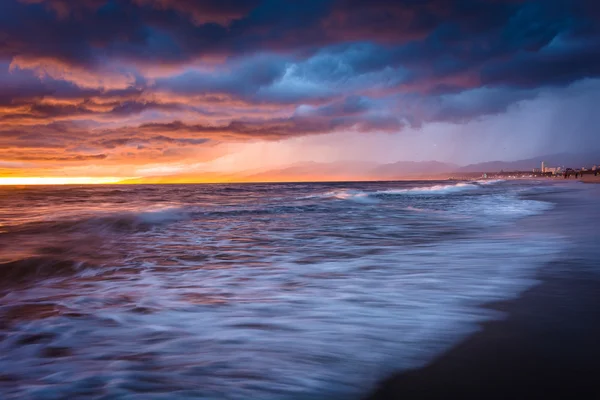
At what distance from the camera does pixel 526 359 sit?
2.48m

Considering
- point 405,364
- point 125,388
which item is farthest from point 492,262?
point 125,388

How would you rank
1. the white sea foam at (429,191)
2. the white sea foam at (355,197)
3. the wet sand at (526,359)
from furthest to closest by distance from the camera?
the white sea foam at (429,191)
the white sea foam at (355,197)
the wet sand at (526,359)

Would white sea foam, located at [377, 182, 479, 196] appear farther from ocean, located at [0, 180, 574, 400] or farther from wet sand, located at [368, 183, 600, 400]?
wet sand, located at [368, 183, 600, 400]

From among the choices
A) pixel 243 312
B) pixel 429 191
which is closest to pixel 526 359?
pixel 243 312

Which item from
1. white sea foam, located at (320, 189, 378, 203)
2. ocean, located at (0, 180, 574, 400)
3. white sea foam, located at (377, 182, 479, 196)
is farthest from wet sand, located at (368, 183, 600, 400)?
white sea foam, located at (377, 182, 479, 196)

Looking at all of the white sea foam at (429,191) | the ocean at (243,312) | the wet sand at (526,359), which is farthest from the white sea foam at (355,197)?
the wet sand at (526,359)

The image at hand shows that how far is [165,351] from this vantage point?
9.61 ft

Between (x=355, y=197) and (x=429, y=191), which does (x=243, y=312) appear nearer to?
→ (x=355, y=197)

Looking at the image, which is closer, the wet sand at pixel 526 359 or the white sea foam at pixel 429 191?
the wet sand at pixel 526 359

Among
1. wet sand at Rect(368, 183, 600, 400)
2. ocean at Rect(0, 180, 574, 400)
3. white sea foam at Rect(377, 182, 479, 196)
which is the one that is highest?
white sea foam at Rect(377, 182, 479, 196)

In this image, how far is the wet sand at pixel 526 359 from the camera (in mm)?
2141

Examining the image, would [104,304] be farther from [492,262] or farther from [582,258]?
[582,258]

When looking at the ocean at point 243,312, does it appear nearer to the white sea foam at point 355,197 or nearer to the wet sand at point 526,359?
the wet sand at point 526,359

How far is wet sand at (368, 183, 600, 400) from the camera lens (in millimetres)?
2141
